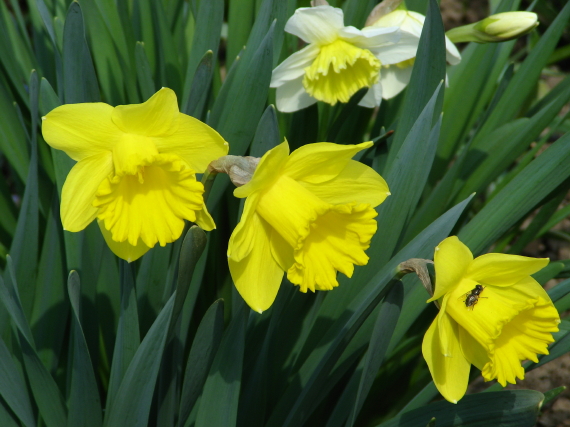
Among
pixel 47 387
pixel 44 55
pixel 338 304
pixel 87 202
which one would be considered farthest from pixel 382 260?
pixel 44 55

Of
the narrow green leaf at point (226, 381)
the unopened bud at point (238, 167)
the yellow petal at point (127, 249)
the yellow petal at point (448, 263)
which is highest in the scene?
the unopened bud at point (238, 167)

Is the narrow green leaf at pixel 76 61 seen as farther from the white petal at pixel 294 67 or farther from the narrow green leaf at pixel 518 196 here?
the narrow green leaf at pixel 518 196

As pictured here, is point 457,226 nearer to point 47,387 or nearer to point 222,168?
point 222,168

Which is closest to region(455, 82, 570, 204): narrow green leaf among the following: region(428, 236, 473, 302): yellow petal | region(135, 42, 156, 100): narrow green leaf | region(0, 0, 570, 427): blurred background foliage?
region(0, 0, 570, 427): blurred background foliage

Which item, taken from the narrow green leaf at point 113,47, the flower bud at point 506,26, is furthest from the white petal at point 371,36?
the narrow green leaf at point 113,47

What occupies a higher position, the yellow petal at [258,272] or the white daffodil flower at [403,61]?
the white daffodil flower at [403,61]

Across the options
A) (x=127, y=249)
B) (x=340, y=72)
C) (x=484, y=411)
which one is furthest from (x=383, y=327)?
(x=340, y=72)
